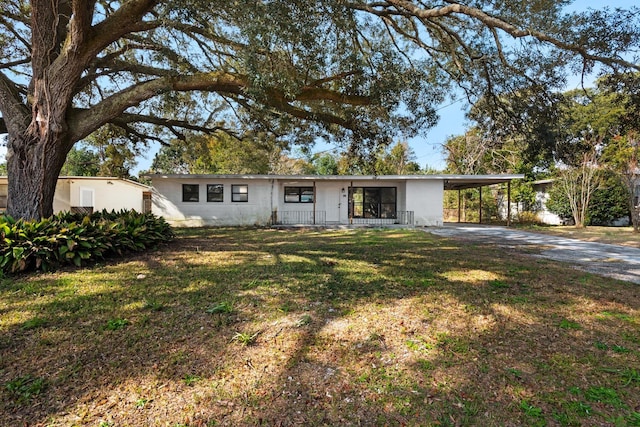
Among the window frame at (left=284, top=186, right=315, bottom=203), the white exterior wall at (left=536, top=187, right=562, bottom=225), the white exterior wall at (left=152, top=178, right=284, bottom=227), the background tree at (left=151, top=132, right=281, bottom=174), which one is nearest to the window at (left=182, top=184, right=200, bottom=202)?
the white exterior wall at (left=152, top=178, right=284, bottom=227)

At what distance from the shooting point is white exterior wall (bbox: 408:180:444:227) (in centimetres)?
1596

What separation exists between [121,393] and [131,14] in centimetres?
621

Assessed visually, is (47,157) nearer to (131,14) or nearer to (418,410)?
(131,14)

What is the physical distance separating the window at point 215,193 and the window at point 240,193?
0.51 m

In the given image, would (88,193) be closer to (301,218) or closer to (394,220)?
(301,218)

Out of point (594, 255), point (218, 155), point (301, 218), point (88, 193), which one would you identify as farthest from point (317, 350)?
point (218, 155)

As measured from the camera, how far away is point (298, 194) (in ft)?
55.0

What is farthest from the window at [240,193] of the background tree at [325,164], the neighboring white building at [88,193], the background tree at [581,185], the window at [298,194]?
the background tree at [325,164]

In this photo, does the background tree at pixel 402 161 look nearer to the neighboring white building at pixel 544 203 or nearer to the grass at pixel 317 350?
the neighboring white building at pixel 544 203

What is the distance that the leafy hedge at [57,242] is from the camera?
16.9 ft

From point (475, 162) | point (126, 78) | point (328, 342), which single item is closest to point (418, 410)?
point (328, 342)

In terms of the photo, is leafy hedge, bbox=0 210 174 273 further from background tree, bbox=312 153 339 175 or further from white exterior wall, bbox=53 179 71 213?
background tree, bbox=312 153 339 175

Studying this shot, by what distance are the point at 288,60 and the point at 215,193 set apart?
36.9 ft

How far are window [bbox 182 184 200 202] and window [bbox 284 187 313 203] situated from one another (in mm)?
4176
